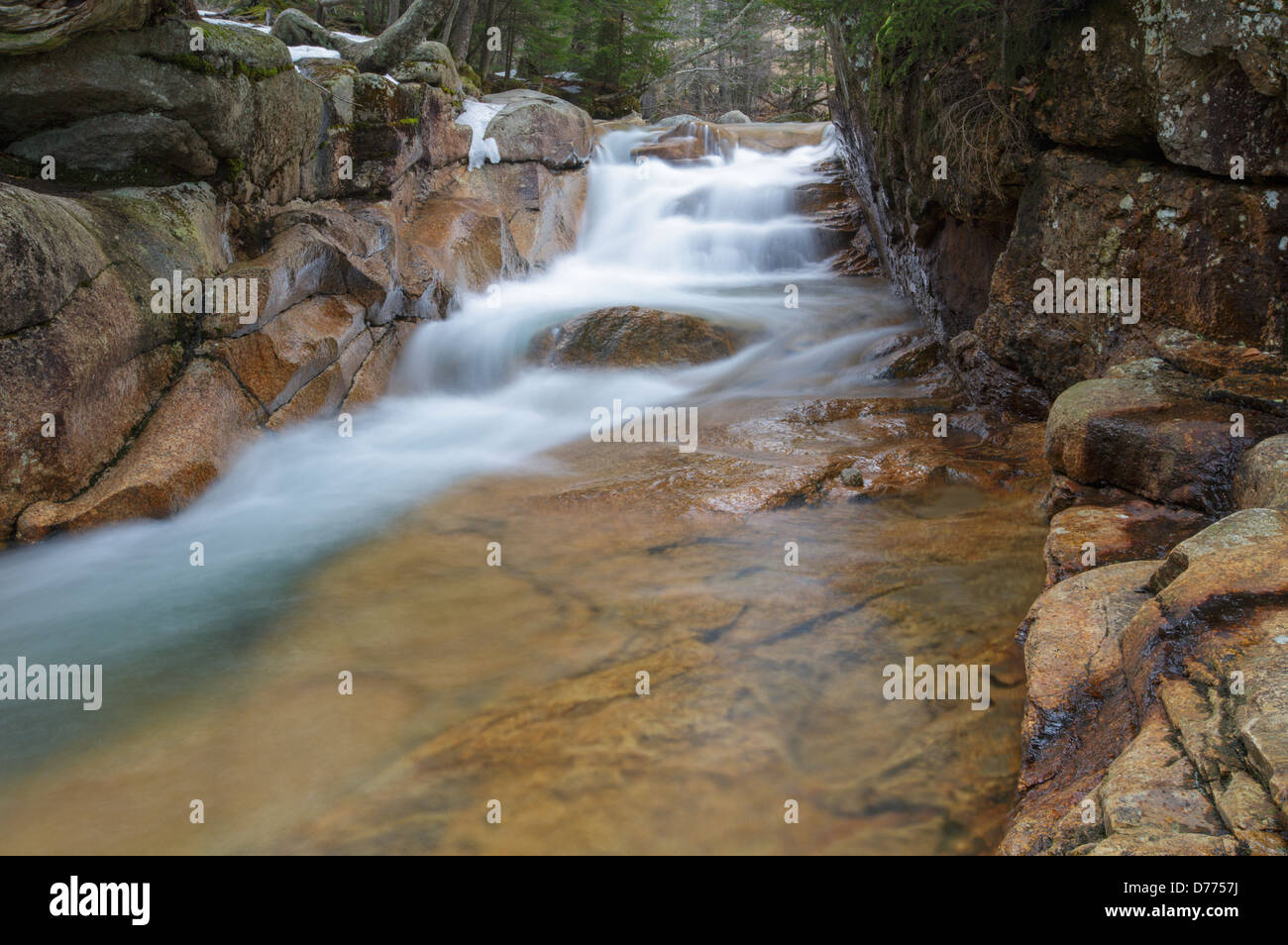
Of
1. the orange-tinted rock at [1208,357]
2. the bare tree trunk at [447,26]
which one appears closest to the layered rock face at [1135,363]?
the orange-tinted rock at [1208,357]

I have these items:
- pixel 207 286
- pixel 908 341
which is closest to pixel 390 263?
pixel 207 286

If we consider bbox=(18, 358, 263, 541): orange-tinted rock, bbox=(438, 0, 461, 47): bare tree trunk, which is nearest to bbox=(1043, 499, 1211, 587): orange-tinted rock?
bbox=(18, 358, 263, 541): orange-tinted rock

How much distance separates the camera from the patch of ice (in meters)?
13.2

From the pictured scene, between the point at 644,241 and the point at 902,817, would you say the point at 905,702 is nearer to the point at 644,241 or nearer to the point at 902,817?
the point at 902,817

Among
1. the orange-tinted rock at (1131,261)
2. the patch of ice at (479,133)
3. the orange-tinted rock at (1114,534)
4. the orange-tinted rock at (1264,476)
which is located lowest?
the orange-tinted rock at (1114,534)

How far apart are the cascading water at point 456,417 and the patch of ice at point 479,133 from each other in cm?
213

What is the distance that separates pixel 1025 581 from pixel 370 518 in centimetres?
473

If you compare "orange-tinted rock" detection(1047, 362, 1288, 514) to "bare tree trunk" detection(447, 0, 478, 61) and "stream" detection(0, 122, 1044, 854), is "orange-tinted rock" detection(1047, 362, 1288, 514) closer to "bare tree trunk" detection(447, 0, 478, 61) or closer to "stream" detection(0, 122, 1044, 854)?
"stream" detection(0, 122, 1044, 854)

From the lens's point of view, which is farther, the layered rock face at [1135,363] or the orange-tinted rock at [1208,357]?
the orange-tinted rock at [1208,357]

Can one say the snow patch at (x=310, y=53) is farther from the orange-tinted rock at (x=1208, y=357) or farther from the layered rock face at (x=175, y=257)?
the orange-tinted rock at (x=1208, y=357)

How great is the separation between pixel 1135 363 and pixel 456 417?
6513mm

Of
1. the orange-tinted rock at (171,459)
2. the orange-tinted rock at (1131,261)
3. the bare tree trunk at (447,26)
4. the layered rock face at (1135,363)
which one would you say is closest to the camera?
the layered rock face at (1135,363)

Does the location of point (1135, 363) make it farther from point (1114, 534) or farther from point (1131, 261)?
point (1114, 534)

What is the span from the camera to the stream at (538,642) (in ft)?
10.4
